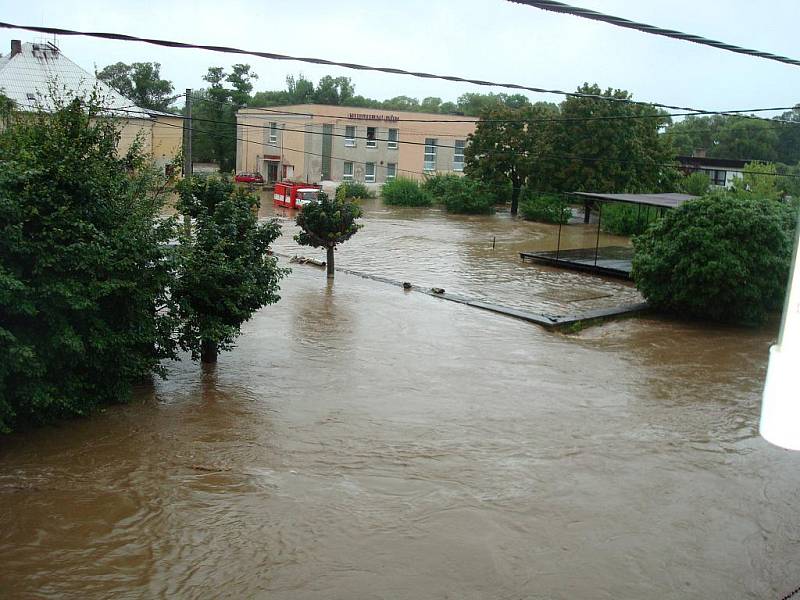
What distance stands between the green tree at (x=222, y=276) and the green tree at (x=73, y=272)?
0.44m

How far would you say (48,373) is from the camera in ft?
32.5

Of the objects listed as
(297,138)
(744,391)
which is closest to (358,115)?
(297,138)

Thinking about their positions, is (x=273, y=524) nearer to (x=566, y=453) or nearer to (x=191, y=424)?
(x=191, y=424)

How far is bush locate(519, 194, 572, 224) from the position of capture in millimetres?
40875

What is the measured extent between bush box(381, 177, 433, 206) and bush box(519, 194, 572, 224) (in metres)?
8.14

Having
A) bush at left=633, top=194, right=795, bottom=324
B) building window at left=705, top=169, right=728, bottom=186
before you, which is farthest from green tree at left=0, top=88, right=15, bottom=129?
building window at left=705, top=169, right=728, bottom=186

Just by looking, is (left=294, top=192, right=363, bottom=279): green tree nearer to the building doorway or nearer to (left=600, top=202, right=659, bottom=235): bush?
(left=600, top=202, right=659, bottom=235): bush

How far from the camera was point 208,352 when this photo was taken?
13.3 m

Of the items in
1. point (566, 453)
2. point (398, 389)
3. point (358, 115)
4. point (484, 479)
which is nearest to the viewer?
point (484, 479)

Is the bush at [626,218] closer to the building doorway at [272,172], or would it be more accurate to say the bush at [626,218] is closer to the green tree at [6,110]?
the green tree at [6,110]

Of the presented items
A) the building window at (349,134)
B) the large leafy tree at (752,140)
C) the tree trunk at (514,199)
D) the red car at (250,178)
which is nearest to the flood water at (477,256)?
the tree trunk at (514,199)

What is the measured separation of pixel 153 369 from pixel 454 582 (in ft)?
19.9

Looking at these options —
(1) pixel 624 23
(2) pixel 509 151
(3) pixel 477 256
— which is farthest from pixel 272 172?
(1) pixel 624 23

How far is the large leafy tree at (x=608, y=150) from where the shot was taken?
37375 mm
